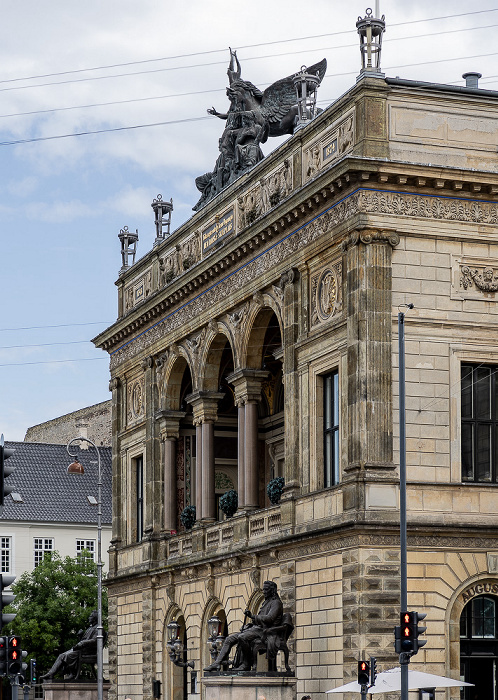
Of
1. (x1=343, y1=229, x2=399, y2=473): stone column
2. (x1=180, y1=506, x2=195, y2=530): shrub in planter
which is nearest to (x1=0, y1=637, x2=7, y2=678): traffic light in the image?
(x1=343, y1=229, x2=399, y2=473): stone column

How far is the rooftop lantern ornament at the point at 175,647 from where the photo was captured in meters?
50.8

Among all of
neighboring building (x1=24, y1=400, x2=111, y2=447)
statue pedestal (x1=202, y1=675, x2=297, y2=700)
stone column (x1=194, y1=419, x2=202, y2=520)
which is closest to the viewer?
statue pedestal (x1=202, y1=675, x2=297, y2=700)

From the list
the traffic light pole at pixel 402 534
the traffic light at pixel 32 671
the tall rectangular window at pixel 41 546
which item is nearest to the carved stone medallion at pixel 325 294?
the traffic light pole at pixel 402 534

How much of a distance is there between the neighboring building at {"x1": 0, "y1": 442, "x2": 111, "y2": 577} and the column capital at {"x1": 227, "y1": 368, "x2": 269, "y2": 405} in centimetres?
4233

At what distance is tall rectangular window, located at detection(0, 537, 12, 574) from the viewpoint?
9069 centimetres

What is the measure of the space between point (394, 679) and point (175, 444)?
21445 millimetres

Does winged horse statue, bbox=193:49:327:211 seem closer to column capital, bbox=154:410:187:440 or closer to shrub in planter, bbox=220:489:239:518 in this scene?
column capital, bbox=154:410:187:440

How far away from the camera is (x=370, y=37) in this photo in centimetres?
4238

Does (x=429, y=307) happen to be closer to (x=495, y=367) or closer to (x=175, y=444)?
(x=495, y=367)

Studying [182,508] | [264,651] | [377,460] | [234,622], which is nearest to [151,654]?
[182,508]

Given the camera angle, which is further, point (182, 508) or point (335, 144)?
point (182, 508)

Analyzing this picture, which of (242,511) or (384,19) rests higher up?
(384,19)

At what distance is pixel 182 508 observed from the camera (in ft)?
190

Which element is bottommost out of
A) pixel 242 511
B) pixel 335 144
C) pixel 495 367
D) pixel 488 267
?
pixel 242 511
